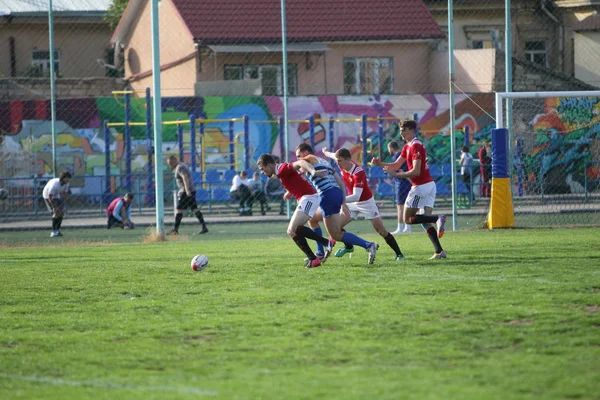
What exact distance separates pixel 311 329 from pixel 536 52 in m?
34.6

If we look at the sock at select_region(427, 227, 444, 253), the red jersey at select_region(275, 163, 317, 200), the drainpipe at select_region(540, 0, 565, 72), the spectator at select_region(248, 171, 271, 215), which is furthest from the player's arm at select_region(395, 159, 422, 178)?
the drainpipe at select_region(540, 0, 565, 72)

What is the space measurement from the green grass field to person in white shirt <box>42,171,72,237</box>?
9.61 m

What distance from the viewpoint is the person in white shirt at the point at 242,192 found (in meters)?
29.5

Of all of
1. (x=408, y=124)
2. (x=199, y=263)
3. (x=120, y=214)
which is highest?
(x=408, y=124)

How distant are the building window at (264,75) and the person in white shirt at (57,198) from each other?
12.5 meters

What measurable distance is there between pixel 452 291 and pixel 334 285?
1476 millimetres

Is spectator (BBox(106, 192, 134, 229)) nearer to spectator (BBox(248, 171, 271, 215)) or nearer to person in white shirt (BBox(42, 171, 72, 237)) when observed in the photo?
person in white shirt (BBox(42, 171, 72, 237))

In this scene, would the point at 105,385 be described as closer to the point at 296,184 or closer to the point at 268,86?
the point at 296,184

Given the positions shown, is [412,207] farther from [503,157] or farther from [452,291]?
[503,157]

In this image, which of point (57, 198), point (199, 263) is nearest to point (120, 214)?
point (57, 198)

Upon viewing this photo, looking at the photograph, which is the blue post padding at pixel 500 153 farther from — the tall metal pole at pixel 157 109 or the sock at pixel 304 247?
the sock at pixel 304 247

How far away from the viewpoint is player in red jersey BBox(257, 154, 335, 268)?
12.8m

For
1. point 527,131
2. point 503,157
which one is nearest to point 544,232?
point 503,157

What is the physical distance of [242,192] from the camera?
29.6 metres
